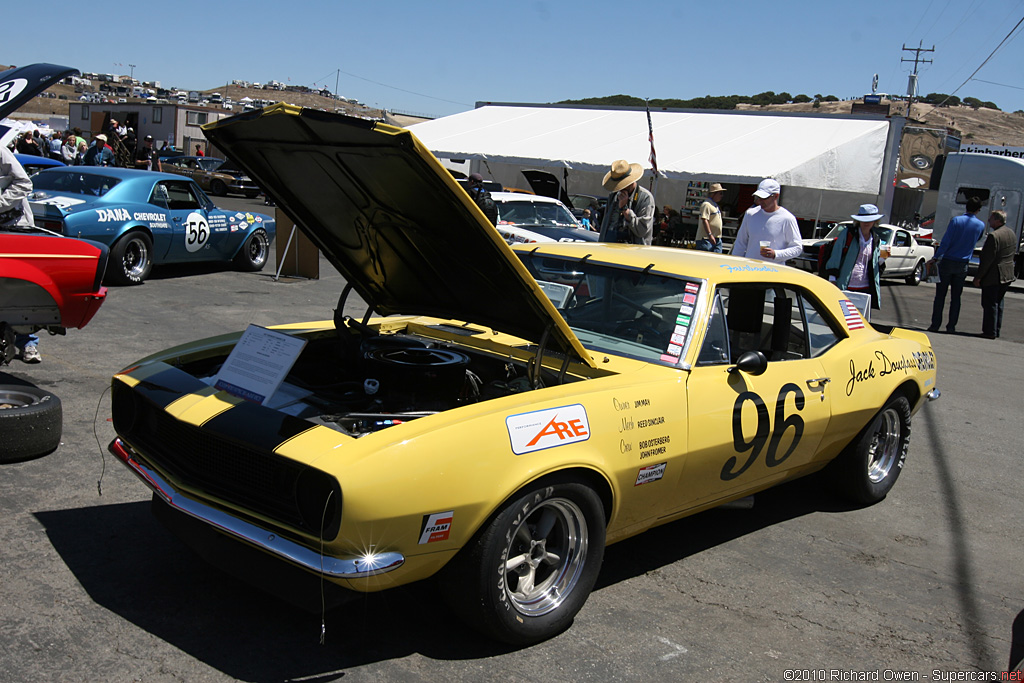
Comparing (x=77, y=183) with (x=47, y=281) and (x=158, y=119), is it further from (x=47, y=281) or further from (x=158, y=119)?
(x=158, y=119)

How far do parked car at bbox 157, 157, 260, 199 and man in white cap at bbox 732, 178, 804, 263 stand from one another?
24571 millimetres

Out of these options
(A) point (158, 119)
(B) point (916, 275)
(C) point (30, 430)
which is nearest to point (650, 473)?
(C) point (30, 430)

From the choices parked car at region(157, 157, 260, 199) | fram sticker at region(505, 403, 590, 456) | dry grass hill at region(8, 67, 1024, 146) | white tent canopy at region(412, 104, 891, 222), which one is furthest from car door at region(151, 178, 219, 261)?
dry grass hill at region(8, 67, 1024, 146)

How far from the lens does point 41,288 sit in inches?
207

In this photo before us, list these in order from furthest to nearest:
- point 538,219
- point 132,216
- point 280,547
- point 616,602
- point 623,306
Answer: point 538,219
point 132,216
point 623,306
point 616,602
point 280,547

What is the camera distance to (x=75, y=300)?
215 inches

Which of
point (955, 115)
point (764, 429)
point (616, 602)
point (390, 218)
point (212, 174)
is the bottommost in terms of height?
point (616, 602)

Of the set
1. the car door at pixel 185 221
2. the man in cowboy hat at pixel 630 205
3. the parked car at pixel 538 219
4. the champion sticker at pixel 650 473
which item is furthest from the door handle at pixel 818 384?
the parked car at pixel 538 219

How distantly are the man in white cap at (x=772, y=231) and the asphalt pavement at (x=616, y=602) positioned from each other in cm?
256

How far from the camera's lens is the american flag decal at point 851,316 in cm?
484

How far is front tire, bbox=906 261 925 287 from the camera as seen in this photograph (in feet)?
66.3

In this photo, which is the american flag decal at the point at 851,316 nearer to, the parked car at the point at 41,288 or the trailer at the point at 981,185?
the parked car at the point at 41,288

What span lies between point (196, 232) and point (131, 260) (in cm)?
106

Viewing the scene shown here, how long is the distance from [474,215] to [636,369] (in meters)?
1.05
